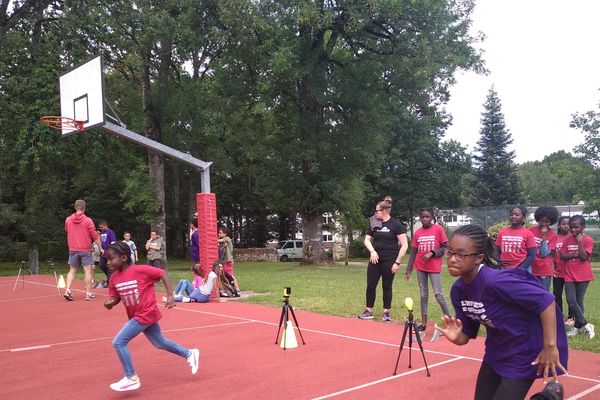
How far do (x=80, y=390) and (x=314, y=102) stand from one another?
23076 millimetres

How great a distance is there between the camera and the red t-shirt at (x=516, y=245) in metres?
7.74

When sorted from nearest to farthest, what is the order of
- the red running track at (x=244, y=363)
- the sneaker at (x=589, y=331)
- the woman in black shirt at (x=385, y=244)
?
the red running track at (x=244, y=363), the sneaker at (x=589, y=331), the woman in black shirt at (x=385, y=244)

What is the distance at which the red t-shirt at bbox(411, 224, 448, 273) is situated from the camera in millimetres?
8258

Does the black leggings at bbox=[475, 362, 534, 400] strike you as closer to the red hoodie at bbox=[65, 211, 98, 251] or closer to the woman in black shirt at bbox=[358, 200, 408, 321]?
the woman in black shirt at bbox=[358, 200, 408, 321]

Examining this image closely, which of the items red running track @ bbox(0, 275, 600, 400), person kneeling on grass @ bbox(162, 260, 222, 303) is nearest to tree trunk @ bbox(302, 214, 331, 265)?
person kneeling on grass @ bbox(162, 260, 222, 303)

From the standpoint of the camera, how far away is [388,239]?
914 cm

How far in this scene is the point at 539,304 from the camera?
120 inches

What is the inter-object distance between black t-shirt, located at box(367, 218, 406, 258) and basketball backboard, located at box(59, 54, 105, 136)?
25.4ft


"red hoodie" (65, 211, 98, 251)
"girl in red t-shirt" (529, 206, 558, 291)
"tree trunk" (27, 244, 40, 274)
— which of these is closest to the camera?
"girl in red t-shirt" (529, 206, 558, 291)

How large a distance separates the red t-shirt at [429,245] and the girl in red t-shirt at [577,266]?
1824 mm

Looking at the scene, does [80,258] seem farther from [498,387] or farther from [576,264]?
[498,387]

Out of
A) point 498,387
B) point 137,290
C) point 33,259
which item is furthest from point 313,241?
point 498,387

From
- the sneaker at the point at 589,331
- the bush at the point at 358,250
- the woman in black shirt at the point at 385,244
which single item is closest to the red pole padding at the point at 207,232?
the woman in black shirt at the point at 385,244

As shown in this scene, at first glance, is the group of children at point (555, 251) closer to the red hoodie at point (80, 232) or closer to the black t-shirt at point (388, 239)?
the black t-shirt at point (388, 239)
